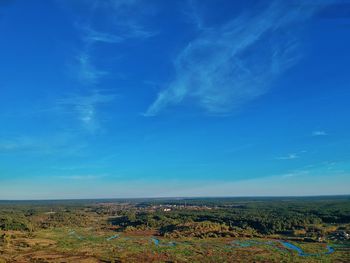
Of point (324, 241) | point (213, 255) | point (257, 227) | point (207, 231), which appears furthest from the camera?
point (257, 227)

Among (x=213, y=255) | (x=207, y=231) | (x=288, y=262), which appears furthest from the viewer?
(x=207, y=231)

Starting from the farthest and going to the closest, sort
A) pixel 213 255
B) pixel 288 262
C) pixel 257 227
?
1. pixel 257 227
2. pixel 213 255
3. pixel 288 262

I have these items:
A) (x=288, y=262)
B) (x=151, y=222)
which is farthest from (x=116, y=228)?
(x=288, y=262)

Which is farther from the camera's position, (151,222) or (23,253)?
(151,222)

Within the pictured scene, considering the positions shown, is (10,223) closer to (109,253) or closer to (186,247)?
(109,253)

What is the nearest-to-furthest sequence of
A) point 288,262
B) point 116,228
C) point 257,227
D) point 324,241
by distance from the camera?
point 288,262 → point 324,241 → point 257,227 → point 116,228

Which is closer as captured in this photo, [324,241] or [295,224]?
[324,241]

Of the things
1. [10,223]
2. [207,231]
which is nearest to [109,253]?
[207,231]

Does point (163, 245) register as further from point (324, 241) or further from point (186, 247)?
point (324, 241)
